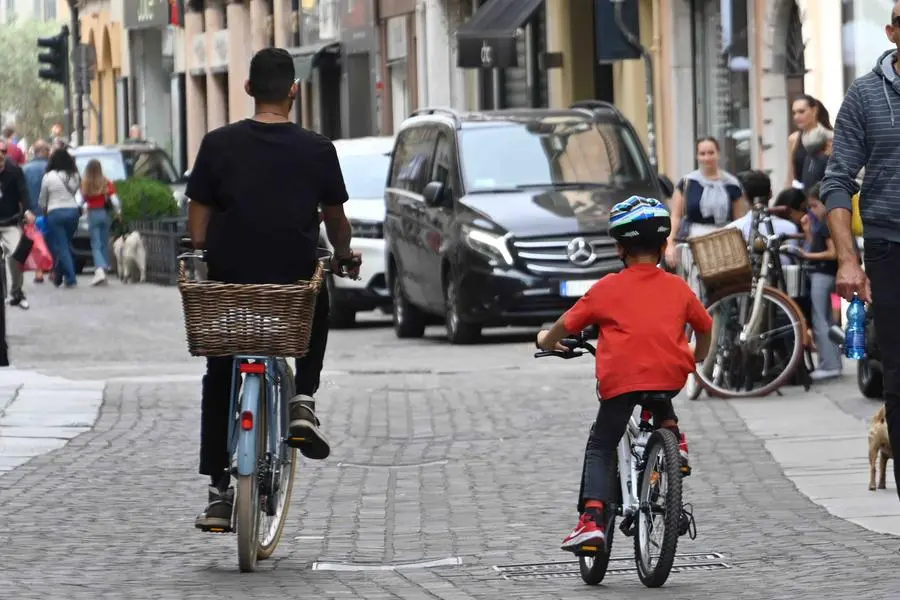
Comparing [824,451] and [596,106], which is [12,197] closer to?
[596,106]

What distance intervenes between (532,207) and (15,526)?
10.5 metres

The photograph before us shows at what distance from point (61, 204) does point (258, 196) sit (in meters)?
23.4

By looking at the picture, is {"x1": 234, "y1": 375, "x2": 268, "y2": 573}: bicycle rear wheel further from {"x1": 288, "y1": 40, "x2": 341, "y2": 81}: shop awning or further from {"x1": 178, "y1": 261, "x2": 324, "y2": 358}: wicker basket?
{"x1": 288, "y1": 40, "x2": 341, "y2": 81}: shop awning

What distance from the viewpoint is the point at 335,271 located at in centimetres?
842

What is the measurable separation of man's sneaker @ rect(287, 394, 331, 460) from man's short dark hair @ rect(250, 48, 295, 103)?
103 cm

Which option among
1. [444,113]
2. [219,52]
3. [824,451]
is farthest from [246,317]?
[219,52]

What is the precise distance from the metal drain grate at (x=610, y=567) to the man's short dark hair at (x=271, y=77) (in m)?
1.77

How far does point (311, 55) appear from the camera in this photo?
48250 millimetres

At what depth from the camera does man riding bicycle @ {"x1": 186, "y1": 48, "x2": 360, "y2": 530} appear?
8.11 meters

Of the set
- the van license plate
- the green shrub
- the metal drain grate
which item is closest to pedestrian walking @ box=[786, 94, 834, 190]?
the van license plate

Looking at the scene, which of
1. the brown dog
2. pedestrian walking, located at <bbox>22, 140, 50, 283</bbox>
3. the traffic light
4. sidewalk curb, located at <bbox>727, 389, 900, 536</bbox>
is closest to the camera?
sidewalk curb, located at <bbox>727, 389, 900, 536</bbox>

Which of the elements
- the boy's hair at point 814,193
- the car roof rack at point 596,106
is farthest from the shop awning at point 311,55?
the boy's hair at point 814,193

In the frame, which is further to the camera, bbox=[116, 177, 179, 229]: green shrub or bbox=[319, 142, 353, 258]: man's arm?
bbox=[116, 177, 179, 229]: green shrub

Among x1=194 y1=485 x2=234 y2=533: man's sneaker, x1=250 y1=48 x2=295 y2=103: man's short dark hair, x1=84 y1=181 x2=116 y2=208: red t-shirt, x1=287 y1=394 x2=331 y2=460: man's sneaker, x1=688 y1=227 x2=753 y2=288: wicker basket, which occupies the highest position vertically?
x1=250 y1=48 x2=295 y2=103: man's short dark hair
